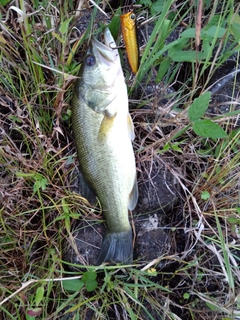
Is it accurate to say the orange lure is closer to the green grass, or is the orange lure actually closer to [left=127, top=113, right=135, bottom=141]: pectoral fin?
the green grass

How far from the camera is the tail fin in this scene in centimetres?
206

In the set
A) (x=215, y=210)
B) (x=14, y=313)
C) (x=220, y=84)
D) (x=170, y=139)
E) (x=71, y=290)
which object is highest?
(x=220, y=84)

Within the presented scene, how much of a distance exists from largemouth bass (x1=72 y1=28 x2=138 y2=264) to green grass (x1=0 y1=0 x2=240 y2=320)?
0.53 ft

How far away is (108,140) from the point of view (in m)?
1.91

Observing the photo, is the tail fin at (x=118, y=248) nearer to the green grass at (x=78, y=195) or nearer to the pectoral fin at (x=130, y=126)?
the green grass at (x=78, y=195)

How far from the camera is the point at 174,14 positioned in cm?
221

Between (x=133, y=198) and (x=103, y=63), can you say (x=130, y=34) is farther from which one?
(x=133, y=198)

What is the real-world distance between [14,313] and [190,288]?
111 centimetres

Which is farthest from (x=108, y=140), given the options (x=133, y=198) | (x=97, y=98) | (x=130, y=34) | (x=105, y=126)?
(x=130, y=34)

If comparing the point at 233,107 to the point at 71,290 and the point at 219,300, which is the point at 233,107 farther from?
the point at 71,290

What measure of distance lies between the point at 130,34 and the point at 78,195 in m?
1.00

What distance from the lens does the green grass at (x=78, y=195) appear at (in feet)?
6.89

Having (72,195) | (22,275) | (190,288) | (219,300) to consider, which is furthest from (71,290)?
(219,300)

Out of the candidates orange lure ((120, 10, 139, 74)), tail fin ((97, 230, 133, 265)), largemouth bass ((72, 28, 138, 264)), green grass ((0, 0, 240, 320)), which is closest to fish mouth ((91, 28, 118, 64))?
largemouth bass ((72, 28, 138, 264))
